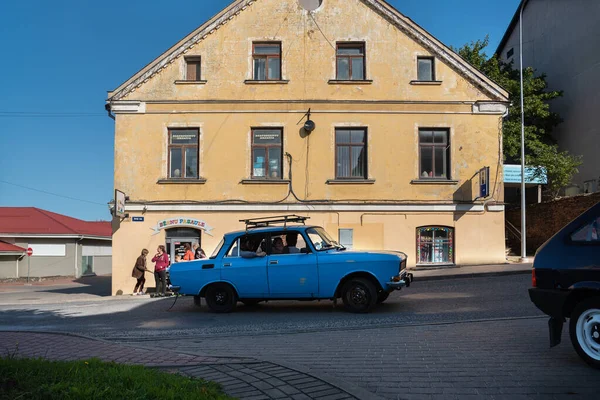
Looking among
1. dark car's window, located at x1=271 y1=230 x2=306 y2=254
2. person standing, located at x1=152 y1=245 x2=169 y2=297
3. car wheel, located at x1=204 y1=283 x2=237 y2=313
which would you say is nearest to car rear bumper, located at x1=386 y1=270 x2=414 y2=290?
dark car's window, located at x1=271 y1=230 x2=306 y2=254

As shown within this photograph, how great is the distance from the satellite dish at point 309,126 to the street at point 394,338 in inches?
302

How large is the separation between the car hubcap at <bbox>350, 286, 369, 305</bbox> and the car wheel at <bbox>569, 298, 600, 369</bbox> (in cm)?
532

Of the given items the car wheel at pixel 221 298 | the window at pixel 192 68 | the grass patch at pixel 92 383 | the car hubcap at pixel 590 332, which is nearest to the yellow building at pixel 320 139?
the window at pixel 192 68

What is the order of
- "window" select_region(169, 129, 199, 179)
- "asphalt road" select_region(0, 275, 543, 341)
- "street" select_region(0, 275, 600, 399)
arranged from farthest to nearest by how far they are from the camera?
"window" select_region(169, 129, 199, 179) < "asphalt road" select_region(0, 275, 543, 341) < "street" select_region(0, 275, 600, 399)

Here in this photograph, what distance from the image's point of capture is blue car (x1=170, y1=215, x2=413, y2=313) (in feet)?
36.8

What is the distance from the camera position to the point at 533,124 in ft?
101

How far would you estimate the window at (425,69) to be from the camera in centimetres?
2048

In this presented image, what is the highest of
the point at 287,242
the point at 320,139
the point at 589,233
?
the point at 320,139

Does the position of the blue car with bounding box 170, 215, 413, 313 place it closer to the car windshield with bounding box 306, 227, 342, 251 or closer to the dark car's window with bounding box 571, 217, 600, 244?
the car windshield with bounding box 306, 227, 342, 251

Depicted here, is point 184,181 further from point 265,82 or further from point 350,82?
point 350,82

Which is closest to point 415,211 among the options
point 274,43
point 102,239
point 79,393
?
point 274,43

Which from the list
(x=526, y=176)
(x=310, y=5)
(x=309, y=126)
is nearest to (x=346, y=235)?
(x=309, y=126)

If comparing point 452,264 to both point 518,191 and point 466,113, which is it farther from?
point 518,191

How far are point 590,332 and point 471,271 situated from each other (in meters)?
12.1
